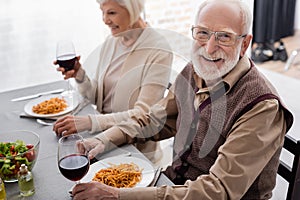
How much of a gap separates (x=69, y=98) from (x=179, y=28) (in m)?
2.27

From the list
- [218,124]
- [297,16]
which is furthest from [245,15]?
Result: [297,16]

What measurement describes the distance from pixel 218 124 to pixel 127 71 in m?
0.72

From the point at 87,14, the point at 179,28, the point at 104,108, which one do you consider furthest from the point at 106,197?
the point at 179,28

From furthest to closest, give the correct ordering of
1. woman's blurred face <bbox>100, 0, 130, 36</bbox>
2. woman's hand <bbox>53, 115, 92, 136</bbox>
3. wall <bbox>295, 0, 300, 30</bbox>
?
wall <bbox>295, 0, 300, 30</bbox>, woman's blurred face <bbox>100, 0, 130, 36</bbox>, woman's hand <bbox>53, 115, 92, 136</bbox>

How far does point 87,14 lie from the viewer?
3.36 metres

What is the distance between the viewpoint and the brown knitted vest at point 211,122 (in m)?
1.34

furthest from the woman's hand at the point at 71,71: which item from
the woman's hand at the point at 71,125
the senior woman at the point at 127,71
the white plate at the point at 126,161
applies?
the white plate at the point at 126,161

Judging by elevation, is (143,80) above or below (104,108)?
above

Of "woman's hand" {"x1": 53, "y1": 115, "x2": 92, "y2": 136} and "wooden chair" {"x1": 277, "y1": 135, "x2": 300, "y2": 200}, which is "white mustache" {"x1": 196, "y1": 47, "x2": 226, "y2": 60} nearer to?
"wooden chair" {"x1": 277, "y1": 135, "x2": 300, "y2": 200}

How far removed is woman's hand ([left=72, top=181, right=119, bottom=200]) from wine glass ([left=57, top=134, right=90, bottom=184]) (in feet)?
0.10

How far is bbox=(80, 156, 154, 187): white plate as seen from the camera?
133cm

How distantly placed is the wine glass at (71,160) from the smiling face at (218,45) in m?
0.56

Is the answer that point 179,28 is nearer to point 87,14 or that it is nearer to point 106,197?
point 87,14

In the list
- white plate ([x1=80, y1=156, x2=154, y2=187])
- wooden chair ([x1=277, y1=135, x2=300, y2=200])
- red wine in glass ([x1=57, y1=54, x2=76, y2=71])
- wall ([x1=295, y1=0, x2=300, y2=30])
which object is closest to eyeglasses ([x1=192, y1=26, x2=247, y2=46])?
wooden chair ([x1=277, y1=135, x2=300, y2=200])
